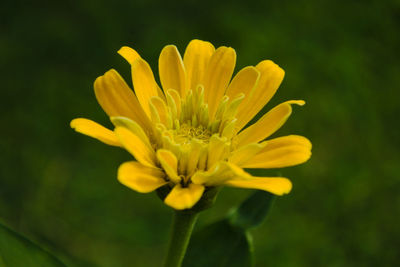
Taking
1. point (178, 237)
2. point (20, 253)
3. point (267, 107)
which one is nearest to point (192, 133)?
point (178, 237)

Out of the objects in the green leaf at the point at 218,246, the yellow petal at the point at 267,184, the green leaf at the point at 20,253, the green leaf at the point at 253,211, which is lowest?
the green leaf at the point at 20,253

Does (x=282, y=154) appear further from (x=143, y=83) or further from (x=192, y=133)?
(x=143, y=83)

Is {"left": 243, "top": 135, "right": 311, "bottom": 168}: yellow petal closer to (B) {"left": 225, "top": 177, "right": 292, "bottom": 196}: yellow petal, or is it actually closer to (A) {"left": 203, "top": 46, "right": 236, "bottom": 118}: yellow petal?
(B) {"left": 225, "top": 177, "right": 292, "bottom": 196}: yellow petal

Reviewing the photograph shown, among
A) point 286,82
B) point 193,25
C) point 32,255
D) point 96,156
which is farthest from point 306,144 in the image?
point 193,25

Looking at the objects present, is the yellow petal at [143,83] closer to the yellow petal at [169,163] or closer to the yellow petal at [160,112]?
the yellow petal at [160,112]

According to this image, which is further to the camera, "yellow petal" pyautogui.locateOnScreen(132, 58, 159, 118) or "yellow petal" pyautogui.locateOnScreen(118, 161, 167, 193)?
"yellow petal" pyautogui.locateOnScreen(132, 58, 159, 118)

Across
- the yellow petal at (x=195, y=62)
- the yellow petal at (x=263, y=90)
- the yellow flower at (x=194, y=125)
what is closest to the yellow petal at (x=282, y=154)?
the yellow flower at (x=194, y=125)

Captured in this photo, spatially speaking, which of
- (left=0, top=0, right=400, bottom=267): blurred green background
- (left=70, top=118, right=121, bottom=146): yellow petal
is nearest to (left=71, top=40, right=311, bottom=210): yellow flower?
(left=70, top=118, right=121, bottom=146): yellow petal
